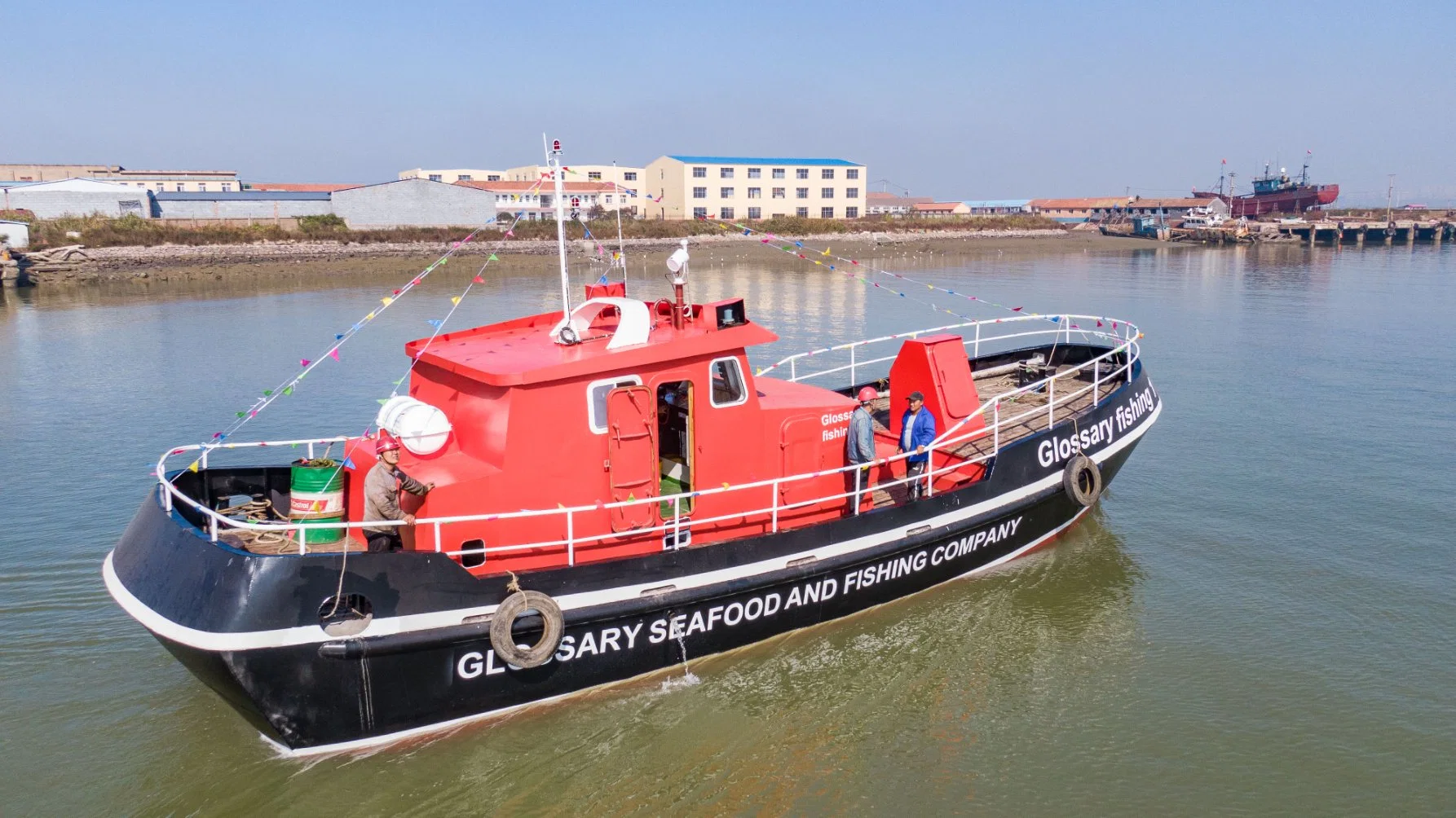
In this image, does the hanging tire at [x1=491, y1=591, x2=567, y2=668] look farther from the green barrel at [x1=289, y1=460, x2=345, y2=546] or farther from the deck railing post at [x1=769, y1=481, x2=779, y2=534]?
the deck railing post at [x1=769, y1=481, x2=779, y2=534]

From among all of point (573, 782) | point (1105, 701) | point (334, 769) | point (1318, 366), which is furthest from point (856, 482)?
point (1318, 366)

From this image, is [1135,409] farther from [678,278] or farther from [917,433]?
[678,278]

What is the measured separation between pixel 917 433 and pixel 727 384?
2151 mm

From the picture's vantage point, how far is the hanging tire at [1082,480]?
31.3 ft

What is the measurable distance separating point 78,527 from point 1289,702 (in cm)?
1230

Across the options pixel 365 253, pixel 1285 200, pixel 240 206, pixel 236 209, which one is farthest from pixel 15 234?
pixel 1285 200

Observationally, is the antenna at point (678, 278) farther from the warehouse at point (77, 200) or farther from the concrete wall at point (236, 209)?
the warehouse at point (77, 200)

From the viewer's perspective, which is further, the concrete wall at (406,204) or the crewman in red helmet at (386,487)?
the concrete wall at (406,204)

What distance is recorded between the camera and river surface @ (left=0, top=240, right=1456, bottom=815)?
6551mm

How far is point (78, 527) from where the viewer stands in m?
10.6

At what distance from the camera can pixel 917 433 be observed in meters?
8.84

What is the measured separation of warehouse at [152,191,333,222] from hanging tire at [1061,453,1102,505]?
5506 cm

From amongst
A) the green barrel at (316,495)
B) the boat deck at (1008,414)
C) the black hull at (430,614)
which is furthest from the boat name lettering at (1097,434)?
the green barrel at (316,495)

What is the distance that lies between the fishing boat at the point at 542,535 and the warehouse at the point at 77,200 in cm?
5547
